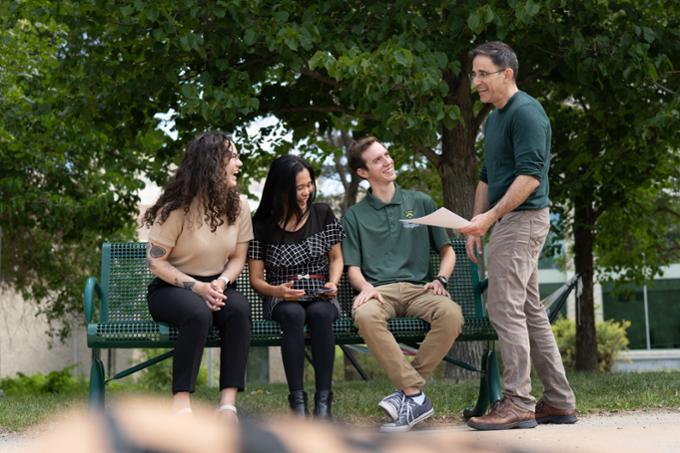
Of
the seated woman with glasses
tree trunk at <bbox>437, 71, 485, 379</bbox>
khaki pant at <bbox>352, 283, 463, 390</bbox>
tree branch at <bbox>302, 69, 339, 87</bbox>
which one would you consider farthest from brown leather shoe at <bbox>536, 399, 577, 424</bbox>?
tree trunk at <bbox>437, 71, 485, 379</bbox>

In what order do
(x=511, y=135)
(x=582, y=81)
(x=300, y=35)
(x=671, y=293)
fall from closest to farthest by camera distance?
1. (x=511, y=135)
2. (x=300, y=35)
3. (x=582, y=81)
4. (x=671, y=293)

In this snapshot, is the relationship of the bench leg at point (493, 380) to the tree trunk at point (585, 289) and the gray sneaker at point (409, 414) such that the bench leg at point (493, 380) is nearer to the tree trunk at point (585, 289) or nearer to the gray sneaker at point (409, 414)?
the gray sneaker at point (409, 414)

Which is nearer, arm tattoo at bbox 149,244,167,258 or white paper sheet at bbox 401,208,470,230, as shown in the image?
white paper sheet at bbox 401,208,470,230

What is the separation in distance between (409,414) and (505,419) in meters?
0.50

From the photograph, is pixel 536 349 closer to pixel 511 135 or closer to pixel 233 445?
pixel 511 135

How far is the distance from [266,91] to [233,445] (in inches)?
424

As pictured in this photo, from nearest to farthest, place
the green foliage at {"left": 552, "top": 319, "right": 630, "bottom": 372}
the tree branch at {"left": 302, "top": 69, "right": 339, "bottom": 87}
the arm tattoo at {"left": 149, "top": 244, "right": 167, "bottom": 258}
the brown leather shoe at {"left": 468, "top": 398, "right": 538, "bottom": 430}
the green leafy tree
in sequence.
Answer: the brown leather shoe at {"left": 468, "top": 398, "right": 538, "bottom": 430} < the arm tattoo at {"left": 149, "top": 244, "right": 167, "bottom": 258} < the green leafy tree < the tree branch at {"left": 302, "top": 69, "right": 339, "bottom": 87} < the green foliage at {"left": 552, "top": 319, "right": 630, "bottom": 372}

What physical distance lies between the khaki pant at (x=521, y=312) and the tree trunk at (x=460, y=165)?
5.36 metres

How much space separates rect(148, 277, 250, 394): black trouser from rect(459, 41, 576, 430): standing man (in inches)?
49.3

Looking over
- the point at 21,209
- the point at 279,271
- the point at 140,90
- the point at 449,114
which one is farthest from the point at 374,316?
the point at 21,209

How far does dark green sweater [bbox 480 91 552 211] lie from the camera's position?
5133 mm

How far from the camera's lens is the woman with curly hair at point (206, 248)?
507 centimetres

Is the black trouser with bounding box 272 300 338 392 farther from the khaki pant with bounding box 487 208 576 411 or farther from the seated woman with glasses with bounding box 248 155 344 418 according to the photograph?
the khaki pant with bounding box 487 208 576 411

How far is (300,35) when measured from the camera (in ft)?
28.4
